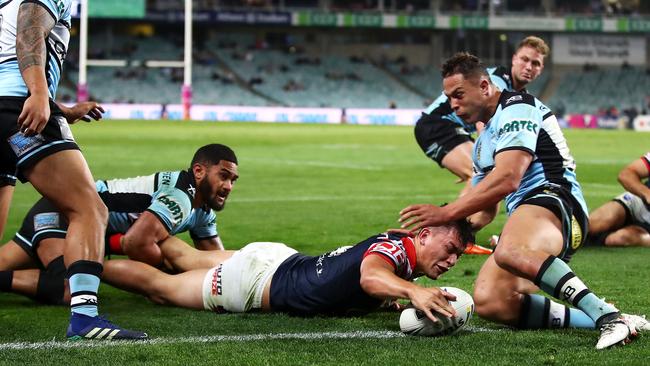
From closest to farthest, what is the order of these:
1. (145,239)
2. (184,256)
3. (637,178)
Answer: (145,239), (184,256), (637,178)

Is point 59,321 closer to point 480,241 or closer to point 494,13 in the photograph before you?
point 480,241

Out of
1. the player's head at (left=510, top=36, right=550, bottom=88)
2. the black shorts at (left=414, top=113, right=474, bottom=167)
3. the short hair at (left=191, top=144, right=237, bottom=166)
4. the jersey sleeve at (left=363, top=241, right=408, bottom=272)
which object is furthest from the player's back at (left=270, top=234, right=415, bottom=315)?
the black shorts at (left=414, top=113, right=474, bottom=167)

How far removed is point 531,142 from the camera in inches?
229

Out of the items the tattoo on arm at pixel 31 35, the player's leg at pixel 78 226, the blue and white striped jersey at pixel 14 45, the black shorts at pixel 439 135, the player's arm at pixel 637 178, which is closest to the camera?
the player's leg at pixel 78 226

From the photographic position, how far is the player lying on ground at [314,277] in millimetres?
5445

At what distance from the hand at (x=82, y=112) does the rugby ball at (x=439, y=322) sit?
2401 millimetres

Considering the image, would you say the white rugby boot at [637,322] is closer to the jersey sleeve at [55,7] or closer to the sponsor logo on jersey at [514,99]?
the sponsor logo on jersey at [514,99]

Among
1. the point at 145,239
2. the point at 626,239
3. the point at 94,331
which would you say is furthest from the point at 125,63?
the point at 94,331

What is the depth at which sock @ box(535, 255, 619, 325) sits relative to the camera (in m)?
5.40

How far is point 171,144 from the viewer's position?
86.8ft

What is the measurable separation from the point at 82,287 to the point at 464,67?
8.00 feet

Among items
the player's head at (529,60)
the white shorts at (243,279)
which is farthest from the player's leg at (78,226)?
the player's head at (529,60)

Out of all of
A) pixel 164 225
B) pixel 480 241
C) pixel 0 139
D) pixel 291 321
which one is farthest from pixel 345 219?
pixel 0 139

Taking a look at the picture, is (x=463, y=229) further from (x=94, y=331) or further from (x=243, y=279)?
(x=94, y=331)
